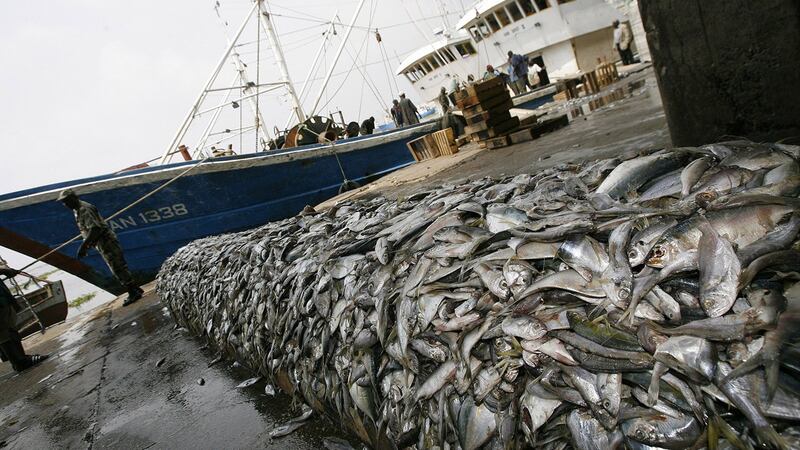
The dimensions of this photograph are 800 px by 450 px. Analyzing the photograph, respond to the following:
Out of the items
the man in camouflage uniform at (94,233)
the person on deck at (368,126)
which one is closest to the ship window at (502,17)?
the person on deck at (368,126)

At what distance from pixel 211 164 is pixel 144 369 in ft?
26.6

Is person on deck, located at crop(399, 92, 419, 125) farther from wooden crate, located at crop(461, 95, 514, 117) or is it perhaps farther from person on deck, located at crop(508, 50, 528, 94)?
wooden crate, located at crop(461, 95, 514, 117)

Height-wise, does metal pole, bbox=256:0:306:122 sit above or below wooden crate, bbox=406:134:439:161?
above

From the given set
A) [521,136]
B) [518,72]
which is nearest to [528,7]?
[518,72]

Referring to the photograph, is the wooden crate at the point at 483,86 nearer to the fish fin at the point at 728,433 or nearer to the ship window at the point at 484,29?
the fish fin at the point at 728,433

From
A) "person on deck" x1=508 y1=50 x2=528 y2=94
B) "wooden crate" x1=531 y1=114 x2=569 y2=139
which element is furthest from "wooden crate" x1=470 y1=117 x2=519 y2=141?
"person on deck" x1=508 y1=50 x2=528 y2=94

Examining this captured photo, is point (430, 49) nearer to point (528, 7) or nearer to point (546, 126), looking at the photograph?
point (528, 7)

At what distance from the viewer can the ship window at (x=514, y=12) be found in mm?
25422

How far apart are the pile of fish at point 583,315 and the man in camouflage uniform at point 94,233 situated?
866cm

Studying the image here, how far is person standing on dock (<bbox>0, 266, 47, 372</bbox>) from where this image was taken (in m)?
7.41

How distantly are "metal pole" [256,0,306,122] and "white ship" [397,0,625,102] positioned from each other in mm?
13873

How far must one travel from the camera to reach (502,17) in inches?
1029

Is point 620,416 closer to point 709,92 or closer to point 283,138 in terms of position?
point 709,92

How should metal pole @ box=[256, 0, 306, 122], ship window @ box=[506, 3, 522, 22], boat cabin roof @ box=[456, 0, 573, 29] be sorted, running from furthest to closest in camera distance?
ship window @ box=[506, 3, 522, 22], boat cabin roof @ box=[456, 0, 573, 29], metal pole @ box=[256, 0, 306, 122]
